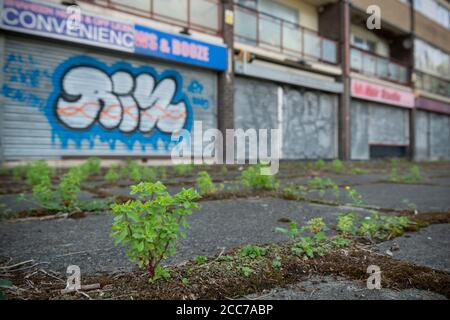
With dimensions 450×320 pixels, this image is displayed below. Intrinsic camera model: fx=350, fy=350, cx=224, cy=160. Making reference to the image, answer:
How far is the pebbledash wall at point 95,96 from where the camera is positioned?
23.8 ft

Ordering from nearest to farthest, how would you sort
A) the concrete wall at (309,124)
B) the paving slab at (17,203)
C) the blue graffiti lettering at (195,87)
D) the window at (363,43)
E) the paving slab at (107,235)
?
the paving slab at (107,235) < the paving slab at (17,203) < the blue graffiti lettering at (195,87) < the concrete wall at (309,124) < the window at (363,43)

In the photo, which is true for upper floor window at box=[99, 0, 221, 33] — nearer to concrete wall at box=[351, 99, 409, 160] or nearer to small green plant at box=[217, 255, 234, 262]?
concrete wall at box=[351, 99, 409, 160]

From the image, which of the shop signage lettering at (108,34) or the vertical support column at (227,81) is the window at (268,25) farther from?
the shop signage lettering at (108,34)

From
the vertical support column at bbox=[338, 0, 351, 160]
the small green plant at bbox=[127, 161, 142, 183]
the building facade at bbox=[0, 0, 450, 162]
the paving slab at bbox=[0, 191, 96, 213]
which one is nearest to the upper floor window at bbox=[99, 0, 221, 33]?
the building facade at bbox=[0, 0, 450, 162]

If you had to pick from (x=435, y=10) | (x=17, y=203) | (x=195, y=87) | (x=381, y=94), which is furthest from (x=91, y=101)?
(x=435, y=10)

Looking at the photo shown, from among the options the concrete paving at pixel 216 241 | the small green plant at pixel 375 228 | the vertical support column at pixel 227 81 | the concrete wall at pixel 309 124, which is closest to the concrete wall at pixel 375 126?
the concrete wall at pixel 309 124

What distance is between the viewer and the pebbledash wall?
7.27 m

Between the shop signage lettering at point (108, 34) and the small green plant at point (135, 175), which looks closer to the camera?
the small green plant at point (135, 175)

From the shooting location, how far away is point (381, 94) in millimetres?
16062

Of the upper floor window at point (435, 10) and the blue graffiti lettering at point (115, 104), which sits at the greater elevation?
the upper floor window at point (435, 10)

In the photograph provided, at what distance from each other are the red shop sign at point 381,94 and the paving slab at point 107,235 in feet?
44.8

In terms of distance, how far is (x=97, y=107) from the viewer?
8.47m
